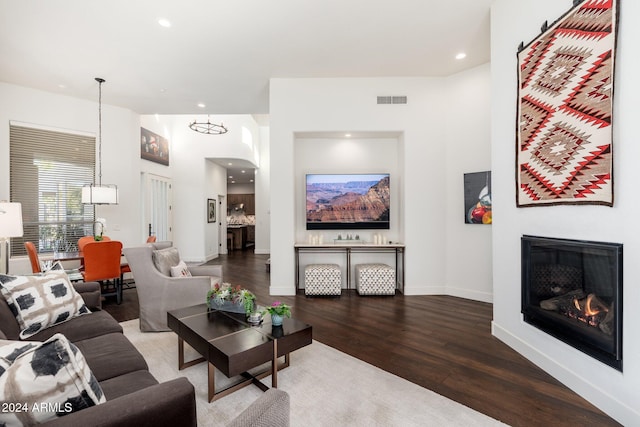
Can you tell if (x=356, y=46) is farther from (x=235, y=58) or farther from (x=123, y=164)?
(x=123, y=164)

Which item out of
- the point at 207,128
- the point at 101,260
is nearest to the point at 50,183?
the point at 101,260

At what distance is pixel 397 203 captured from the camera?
5.37 metres

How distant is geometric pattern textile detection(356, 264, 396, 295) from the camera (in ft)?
15.8

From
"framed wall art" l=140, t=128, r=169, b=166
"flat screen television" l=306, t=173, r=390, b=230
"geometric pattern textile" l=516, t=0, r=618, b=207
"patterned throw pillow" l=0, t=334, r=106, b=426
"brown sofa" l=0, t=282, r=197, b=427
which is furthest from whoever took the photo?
"framed wall art" l=140, t=128, r=169, b=166

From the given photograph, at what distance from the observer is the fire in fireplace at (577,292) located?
196cm

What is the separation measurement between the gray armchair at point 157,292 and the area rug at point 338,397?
0.55 m

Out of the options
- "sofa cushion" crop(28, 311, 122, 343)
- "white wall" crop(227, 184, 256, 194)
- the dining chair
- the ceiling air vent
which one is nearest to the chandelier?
the dining chair

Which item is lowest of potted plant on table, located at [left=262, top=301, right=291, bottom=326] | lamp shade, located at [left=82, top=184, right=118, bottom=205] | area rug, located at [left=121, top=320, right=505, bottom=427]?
area rug, located at [left=121, top=320, right=505, bottom=427]

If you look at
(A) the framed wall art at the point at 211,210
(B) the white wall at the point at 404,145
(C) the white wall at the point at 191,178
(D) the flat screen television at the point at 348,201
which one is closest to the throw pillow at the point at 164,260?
(B) the white wall at the point at 404,145

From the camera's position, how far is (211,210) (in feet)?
29.8

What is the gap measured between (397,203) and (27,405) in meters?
5.07

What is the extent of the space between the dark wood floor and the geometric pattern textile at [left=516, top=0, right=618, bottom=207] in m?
1.41

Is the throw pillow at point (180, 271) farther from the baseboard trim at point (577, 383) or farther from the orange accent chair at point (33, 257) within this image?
the baseboard trim at point (577, 383)

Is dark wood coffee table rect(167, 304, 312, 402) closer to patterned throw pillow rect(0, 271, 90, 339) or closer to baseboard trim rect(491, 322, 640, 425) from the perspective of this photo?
patterned throw pillow rect(0, 271, 90, 339)
